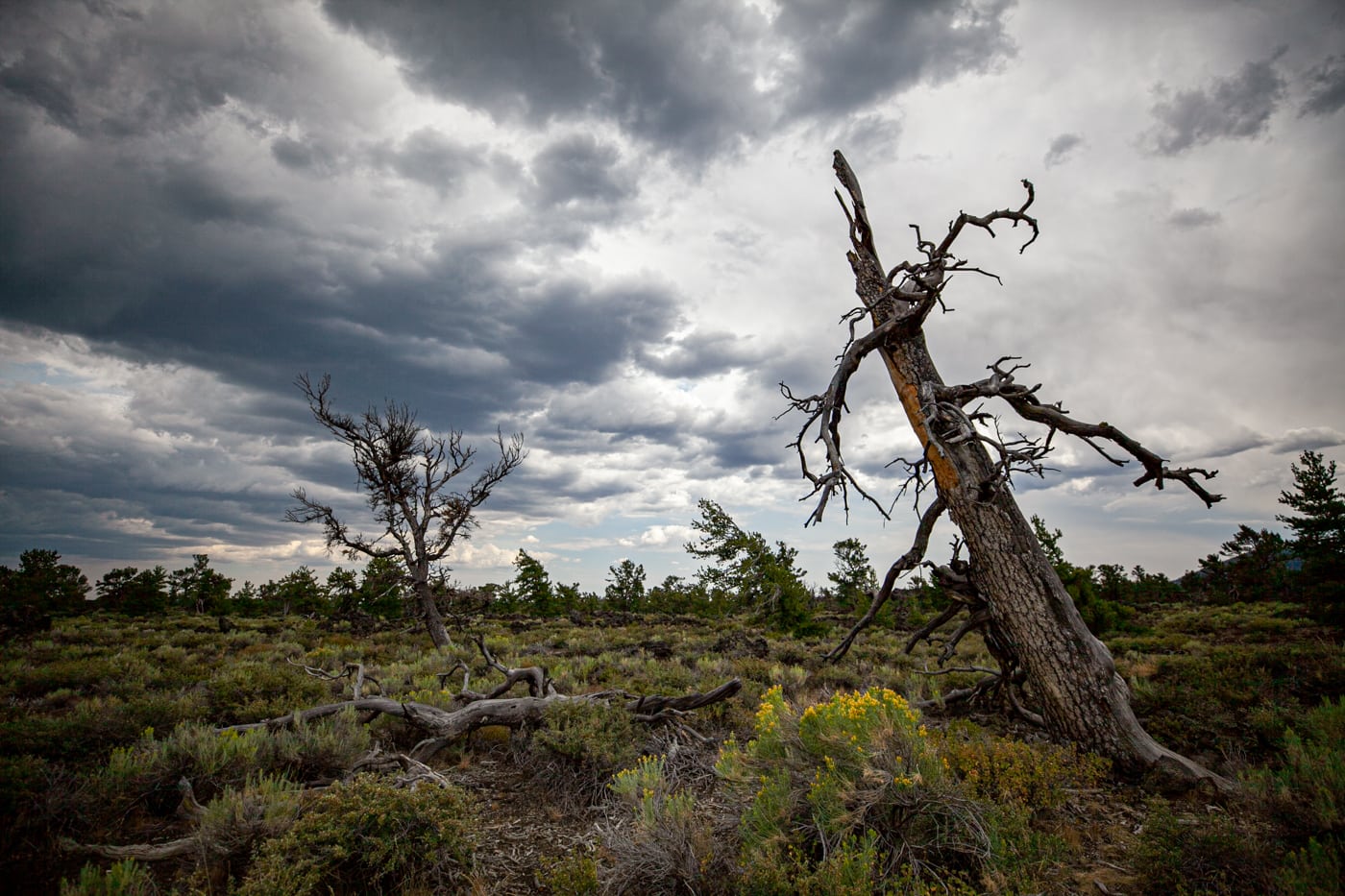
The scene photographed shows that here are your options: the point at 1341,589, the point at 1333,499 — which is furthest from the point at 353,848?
the point at 1333,499

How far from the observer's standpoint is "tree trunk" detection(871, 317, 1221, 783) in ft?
17.0

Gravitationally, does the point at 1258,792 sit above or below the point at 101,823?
above

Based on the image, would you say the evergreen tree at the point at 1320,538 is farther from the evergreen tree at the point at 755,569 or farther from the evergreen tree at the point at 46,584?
the evergreen tree at the point at 46,584

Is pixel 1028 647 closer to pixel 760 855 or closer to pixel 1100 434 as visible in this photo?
pixel 1100 434

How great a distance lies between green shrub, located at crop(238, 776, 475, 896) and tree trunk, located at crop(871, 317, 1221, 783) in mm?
5597

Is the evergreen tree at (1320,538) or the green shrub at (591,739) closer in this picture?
the green shrub at (591,739)

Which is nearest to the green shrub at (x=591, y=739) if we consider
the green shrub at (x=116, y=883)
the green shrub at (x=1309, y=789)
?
the green shrub at (x=116, y=883)

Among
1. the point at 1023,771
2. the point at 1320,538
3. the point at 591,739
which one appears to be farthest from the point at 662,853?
the point at 1320,538

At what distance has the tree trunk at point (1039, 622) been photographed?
17.0 ft

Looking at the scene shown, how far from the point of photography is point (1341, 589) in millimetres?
16062

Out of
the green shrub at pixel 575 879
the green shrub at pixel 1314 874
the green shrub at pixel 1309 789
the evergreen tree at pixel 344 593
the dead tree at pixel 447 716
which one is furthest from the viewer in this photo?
the evergreen tree at pixel 344 593

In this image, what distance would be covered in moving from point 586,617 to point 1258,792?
3050cm

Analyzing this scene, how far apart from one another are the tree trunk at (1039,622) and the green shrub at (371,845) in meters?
5.60

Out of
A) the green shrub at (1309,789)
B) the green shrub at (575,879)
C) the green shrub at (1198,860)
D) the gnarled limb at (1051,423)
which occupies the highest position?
the gnarled limb at (1051,423)
